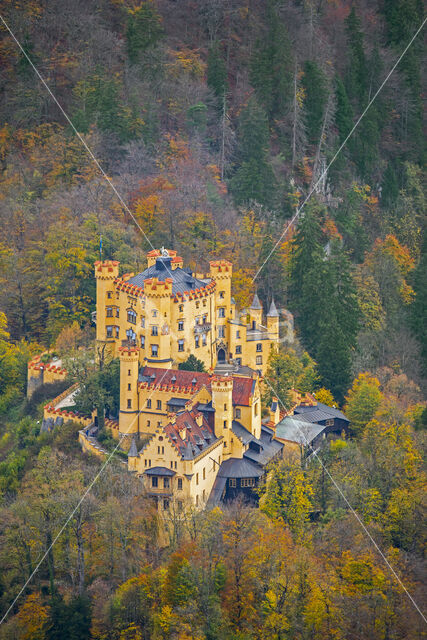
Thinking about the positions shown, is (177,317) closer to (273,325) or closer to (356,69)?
(273,325)

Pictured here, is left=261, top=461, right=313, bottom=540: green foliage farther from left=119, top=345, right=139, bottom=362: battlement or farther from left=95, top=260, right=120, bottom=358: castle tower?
left=95, top=260, right=120, bottom=358: castle tower

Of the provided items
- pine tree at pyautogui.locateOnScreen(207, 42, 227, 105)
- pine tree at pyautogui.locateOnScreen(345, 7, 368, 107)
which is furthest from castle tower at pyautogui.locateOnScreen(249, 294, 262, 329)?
pine tree at pyautogui.locateOnScreen(345, 7, 368, 107)

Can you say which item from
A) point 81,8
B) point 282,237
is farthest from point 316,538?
point 81,8

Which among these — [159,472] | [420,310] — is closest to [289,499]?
[159,472]

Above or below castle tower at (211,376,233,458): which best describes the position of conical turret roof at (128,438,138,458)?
below

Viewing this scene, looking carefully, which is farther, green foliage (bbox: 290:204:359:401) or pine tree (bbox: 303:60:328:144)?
pine tree (bbox: 303:60:328:144)

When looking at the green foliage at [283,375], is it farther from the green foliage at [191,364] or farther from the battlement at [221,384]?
the battlement at [221,384]

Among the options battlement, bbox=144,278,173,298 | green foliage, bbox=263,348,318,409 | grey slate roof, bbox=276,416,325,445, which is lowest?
grey slate roof, bbox=276,416,325,445
